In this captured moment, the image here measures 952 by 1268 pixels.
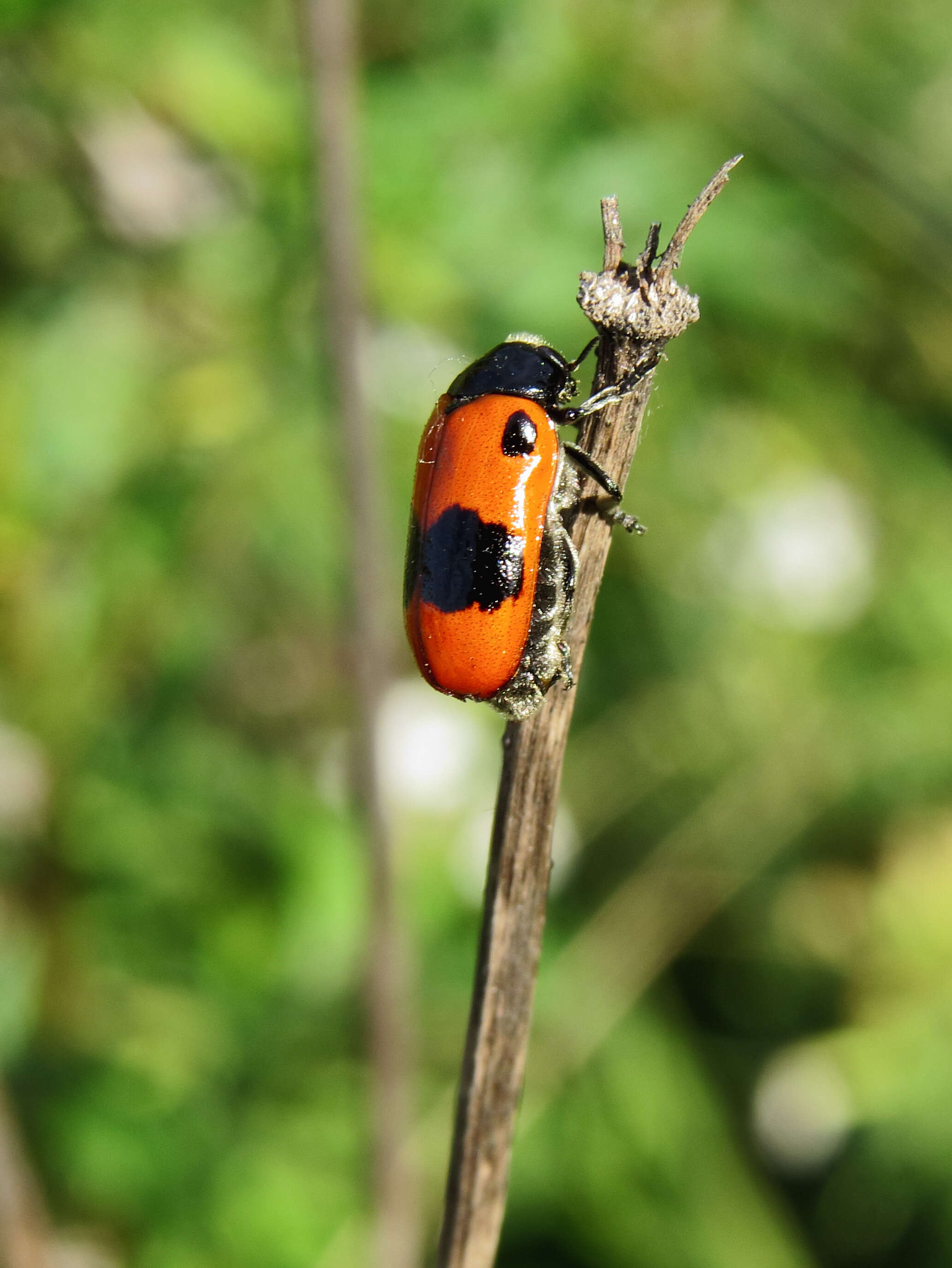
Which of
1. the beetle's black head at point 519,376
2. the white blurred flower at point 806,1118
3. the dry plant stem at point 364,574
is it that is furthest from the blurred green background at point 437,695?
the beetle's black head at point 519,376

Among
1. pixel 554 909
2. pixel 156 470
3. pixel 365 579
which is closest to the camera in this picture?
pixel 365 579

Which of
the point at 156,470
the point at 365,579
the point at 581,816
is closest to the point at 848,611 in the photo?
the point at 581,816

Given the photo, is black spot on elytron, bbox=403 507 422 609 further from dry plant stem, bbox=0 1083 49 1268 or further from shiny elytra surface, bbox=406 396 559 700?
dry plant stem, bbox=0 1083 49 1268

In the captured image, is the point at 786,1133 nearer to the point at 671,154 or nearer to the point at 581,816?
the point at 581,816

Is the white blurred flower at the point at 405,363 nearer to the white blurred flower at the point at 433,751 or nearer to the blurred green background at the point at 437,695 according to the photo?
the blurred green background at the point at 437,695

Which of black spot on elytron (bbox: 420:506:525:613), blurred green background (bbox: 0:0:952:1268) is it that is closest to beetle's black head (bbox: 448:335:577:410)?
black spot on elytron (bbox: 420:506:525:613)

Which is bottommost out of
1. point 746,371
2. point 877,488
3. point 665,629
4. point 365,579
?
point 365,579
